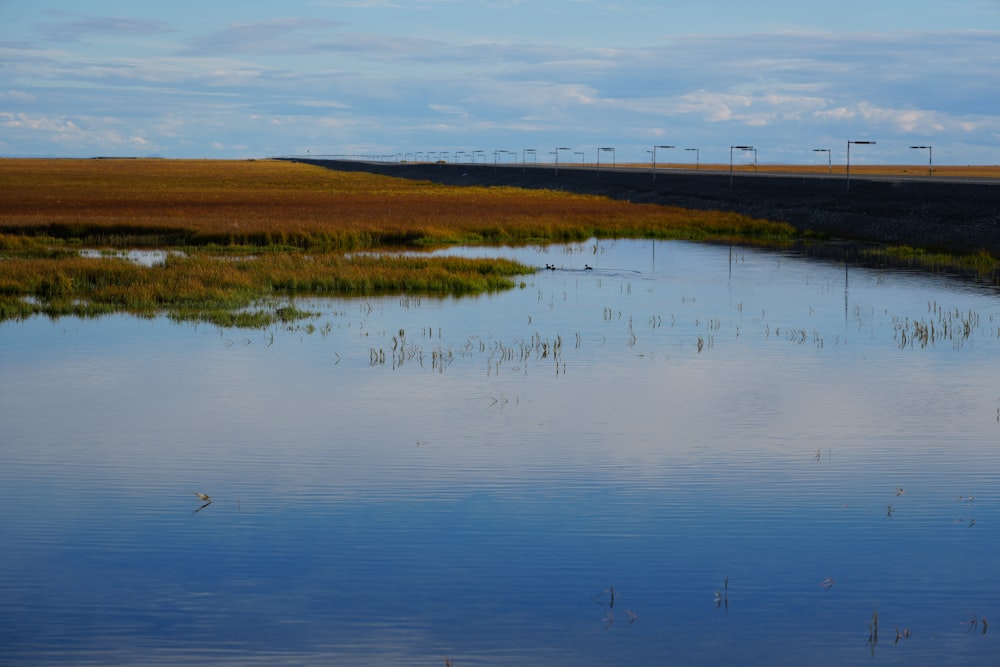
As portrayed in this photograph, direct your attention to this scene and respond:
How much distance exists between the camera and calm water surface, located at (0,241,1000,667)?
9047mm

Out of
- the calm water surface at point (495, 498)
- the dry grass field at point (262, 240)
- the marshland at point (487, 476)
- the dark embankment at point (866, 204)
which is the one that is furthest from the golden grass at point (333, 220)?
the calm water surface at point (495, 498)

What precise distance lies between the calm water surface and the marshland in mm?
43

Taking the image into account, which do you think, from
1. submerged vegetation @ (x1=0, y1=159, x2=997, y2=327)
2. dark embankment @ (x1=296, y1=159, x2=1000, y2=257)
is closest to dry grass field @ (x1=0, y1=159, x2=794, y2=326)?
submerged vegetation @ (x1=0, y1=159, x2=997, y2=327)

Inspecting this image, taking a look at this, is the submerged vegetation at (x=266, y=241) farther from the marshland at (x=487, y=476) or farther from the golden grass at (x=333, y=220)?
the marshland at (x=487, y=476)

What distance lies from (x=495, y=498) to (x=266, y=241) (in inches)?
1319

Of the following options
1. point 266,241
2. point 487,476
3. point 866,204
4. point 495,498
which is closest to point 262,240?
point 266,241

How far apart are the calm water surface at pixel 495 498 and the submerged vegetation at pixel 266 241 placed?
4.48 meters

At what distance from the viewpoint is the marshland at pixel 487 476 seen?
9125mm

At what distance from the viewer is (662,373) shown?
20.3 metres

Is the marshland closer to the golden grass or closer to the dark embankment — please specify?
the golden grass

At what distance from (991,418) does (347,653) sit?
11338 millimetres

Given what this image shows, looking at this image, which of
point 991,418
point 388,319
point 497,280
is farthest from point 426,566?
point 497,280

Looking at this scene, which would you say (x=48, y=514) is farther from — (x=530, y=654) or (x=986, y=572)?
(x=986, y=572)

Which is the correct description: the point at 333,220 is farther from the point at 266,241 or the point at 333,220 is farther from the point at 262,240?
the point at 266,241
